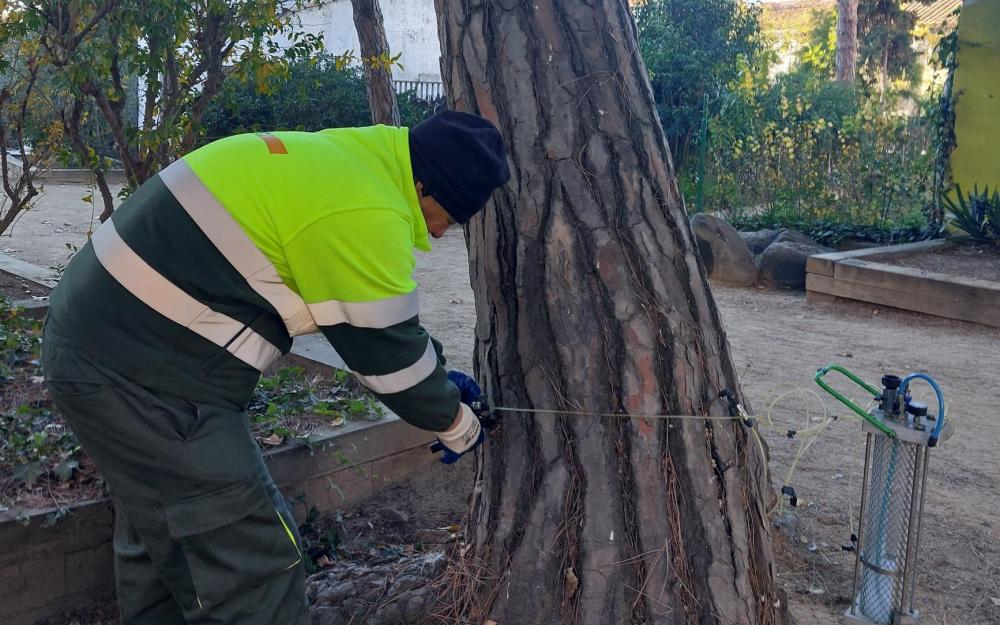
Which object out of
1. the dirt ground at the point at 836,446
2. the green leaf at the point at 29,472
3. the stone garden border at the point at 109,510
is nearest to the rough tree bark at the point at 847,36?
the dirt ground at the point at 836,446

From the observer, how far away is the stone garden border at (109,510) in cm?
301

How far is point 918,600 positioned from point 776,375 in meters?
2.99

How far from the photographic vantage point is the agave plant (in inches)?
358

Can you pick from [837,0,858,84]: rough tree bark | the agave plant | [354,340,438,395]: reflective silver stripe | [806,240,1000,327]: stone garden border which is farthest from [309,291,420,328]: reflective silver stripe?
[837,0,858,84]: rough tree bark

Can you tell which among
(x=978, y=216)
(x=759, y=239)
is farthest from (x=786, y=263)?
(x=978, y=216)

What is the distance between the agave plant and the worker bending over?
8206 millimetres

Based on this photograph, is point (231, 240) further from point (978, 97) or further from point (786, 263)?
point (978, 97)

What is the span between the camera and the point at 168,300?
2256 millimetres

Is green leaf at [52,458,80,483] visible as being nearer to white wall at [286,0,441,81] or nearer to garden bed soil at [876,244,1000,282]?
garden bed soil at [876,244,1000,282]

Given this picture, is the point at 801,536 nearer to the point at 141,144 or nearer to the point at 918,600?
the point at 918,600

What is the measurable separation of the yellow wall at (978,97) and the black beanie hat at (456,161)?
9058 millimetres

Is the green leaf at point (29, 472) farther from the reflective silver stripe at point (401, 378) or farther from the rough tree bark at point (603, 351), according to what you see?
the rough tree bark at point (603, 351)

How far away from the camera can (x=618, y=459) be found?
2.69 metres

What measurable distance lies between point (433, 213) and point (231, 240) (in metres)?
0.54
